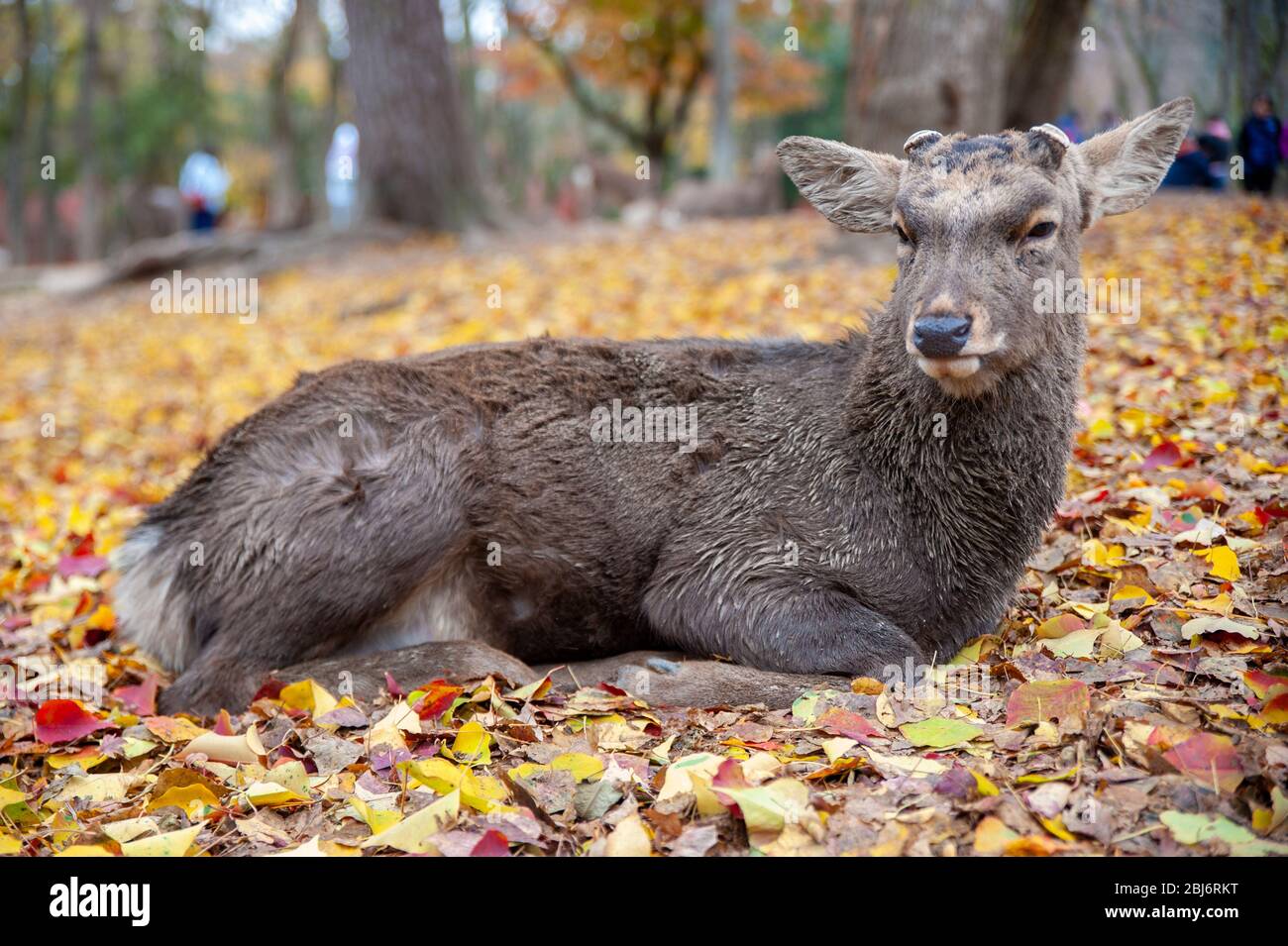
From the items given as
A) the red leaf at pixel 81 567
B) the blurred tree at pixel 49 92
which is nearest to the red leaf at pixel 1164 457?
the red leaf at pixel 81 567

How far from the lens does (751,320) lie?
984 centimetres

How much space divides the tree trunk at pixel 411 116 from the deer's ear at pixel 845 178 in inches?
449

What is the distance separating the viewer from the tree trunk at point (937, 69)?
10.5 meters

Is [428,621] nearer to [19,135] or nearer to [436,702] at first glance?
[436,702]

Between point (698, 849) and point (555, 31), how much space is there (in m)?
31.0

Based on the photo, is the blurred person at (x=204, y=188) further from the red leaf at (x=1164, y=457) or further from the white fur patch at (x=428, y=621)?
the red leaf at (x=1164, y=457)

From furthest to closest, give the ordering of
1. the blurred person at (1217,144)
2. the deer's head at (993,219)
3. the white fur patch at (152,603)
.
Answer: the blurred person at (1217,144), the white fur patch at (152,603), the deer's head at (993,219)

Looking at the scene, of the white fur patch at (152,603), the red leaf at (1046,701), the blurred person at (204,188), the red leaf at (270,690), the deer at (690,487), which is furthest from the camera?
the blurred person at (204,188)

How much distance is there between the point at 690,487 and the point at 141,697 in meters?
2.65

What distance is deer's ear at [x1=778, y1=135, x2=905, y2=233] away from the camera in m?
5.18

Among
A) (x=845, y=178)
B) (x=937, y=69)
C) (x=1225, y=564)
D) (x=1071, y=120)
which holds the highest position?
(x=1071, y=120)

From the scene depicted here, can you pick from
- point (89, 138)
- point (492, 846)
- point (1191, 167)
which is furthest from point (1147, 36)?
point (89, 138)

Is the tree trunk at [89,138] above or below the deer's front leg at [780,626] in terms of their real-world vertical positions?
above

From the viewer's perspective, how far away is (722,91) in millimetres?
26062
